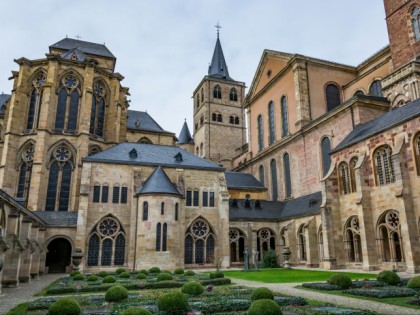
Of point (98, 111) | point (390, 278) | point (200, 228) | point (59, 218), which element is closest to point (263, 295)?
point (390, 278)

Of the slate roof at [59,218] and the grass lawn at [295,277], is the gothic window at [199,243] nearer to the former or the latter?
the grass lawn at [295,277]

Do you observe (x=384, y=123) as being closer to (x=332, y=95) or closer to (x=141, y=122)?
(x=332, y=95)

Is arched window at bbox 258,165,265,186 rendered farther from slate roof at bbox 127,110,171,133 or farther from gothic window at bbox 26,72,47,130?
gothic window at bbox 26,72,47,130

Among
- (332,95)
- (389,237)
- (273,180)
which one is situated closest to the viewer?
(389,237)

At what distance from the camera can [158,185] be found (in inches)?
1264

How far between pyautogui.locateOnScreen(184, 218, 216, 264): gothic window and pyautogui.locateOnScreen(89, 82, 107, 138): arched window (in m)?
15.9

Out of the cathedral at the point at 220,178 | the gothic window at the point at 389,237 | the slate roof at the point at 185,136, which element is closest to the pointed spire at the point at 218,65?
the slate roof at the point at 185,136

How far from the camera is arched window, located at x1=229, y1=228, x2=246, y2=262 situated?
36031mm

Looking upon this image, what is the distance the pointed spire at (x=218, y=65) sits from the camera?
71675 mm

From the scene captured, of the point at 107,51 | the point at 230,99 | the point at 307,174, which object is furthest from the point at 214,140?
the point at 307,174

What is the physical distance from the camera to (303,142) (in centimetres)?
4006

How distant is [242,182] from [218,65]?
34.1 m

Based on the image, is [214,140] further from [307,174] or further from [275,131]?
[307,174]

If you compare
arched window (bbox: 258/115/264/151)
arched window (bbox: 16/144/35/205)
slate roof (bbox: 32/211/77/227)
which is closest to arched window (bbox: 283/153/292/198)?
arched window (bbox: 258/115/264/151)
